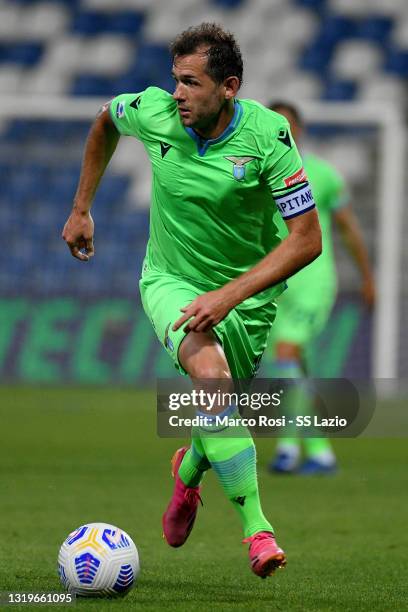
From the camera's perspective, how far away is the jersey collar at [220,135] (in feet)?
15.3

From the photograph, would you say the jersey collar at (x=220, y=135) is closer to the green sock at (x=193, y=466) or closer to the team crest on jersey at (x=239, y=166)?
the team crest on jersey at (x=239, y=166)

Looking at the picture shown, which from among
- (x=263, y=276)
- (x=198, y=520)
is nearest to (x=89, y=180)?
(x=263, y=276)

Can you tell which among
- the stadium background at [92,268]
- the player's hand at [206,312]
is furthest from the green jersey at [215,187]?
the stadium background at [92,268]

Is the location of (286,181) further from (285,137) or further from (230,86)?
(230,86)

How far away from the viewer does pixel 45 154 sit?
12938 millimetres

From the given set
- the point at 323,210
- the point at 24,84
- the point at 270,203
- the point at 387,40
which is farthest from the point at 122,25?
the point at 270,203

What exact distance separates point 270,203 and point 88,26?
11654 millimetres

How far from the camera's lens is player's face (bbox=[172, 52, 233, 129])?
4.51 metres

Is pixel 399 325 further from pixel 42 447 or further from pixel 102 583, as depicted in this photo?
pixel 102 583

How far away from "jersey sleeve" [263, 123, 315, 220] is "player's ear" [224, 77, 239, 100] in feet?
0.76

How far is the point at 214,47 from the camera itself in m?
4.54

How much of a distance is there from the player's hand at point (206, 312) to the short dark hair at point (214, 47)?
2.64 feet

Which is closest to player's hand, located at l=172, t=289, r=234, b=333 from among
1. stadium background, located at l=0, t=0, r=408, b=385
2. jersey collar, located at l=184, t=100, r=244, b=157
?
jersey collar, located at l=184, t=100, r=244, b=157

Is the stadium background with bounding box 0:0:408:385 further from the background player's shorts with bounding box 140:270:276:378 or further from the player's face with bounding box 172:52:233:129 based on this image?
the player's face with bounding box 172:52:233:129
